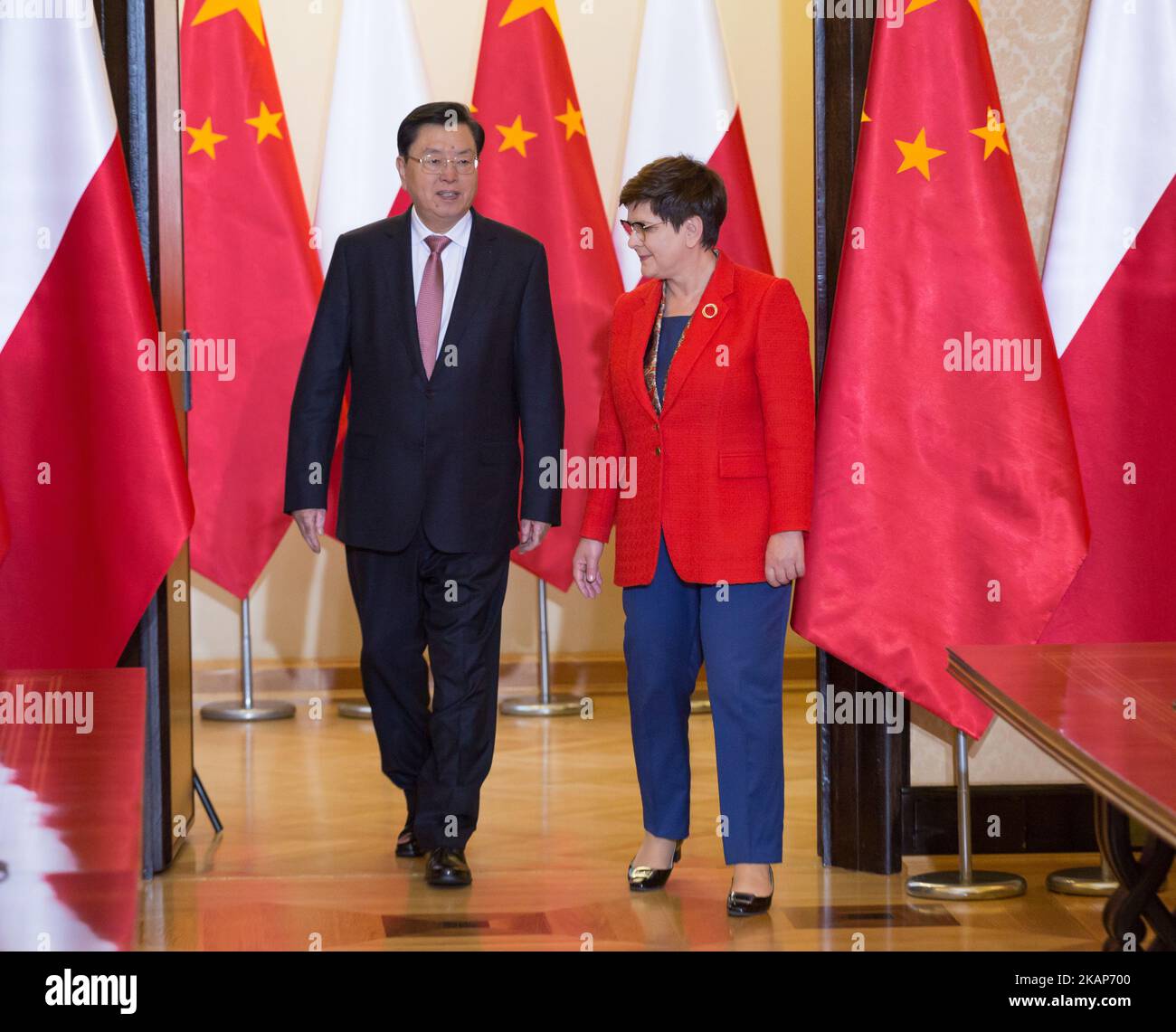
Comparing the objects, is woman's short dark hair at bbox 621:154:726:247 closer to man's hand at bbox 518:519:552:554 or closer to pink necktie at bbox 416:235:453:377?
pink necktie at bbox 416:235:453:377

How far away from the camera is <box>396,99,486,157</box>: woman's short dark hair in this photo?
3.44 m

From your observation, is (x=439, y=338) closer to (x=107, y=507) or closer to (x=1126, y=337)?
(x=107, y=507)

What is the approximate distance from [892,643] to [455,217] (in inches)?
50.9

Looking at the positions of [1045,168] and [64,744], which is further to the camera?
[1045,168]

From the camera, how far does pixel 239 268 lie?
5484 millimetres

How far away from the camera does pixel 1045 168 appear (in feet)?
11.7

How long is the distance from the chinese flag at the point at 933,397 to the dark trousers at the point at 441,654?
69cm

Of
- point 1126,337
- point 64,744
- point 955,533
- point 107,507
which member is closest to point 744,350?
point 955,533

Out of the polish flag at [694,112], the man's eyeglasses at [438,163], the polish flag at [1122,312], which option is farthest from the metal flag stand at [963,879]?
the polish flag at [694,112]

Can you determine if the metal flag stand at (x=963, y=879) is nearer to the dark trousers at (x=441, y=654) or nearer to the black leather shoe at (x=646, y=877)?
the black leather shoe at (x=646, y=877)

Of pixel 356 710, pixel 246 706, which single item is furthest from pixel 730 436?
pixel 246 706

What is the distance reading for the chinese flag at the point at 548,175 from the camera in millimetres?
5438

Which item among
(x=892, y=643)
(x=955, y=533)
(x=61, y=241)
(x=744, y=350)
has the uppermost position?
(x=61, y=241)
